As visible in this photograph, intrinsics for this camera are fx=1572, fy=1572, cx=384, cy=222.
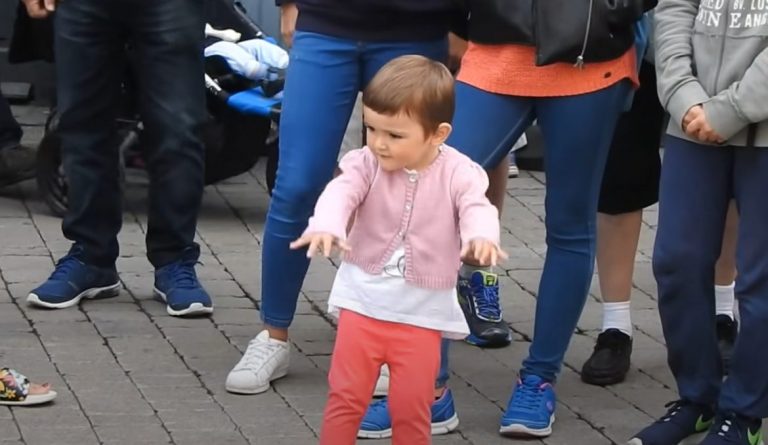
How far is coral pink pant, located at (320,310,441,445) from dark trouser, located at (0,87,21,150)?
153 inches

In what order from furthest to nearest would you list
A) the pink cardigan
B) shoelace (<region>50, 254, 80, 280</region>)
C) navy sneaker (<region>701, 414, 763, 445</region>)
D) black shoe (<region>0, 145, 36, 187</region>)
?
black shoe (<region>0, 145, 36, 187</region>)
shoelace (<region>50, 254, 80, 280</region>)
navy sneaker (<region>701, 414, 763, 445</region>)
the pink cardigan

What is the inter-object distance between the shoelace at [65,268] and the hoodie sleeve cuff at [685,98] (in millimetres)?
2491

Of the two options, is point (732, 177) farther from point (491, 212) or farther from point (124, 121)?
point (124, 121)

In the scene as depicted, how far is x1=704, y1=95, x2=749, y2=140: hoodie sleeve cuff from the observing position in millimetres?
4145

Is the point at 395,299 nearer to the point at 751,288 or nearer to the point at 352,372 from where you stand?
the point at 352,372

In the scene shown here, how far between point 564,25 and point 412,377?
107 centimetres

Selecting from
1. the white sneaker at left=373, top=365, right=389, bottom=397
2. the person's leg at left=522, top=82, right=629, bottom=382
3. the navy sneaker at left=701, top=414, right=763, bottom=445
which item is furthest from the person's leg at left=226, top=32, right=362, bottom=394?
the navy sneaker at left=701, top=414, right=763, bottom=445

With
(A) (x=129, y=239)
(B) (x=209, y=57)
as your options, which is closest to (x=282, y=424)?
(A) (x=129, y=239)

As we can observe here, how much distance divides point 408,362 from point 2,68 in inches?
238

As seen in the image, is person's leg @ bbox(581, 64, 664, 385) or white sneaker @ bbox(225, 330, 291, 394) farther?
person's leg @ bbox(581, 64, 664, 385)

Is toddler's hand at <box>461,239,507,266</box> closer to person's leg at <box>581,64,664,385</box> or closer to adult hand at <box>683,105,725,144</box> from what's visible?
adult hand at <box>683,105,725,144</box>

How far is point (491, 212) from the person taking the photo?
3785 millimetres

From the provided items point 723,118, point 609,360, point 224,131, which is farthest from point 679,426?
point 224,131

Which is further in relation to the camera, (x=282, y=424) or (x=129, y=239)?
(x=129, y=239)
